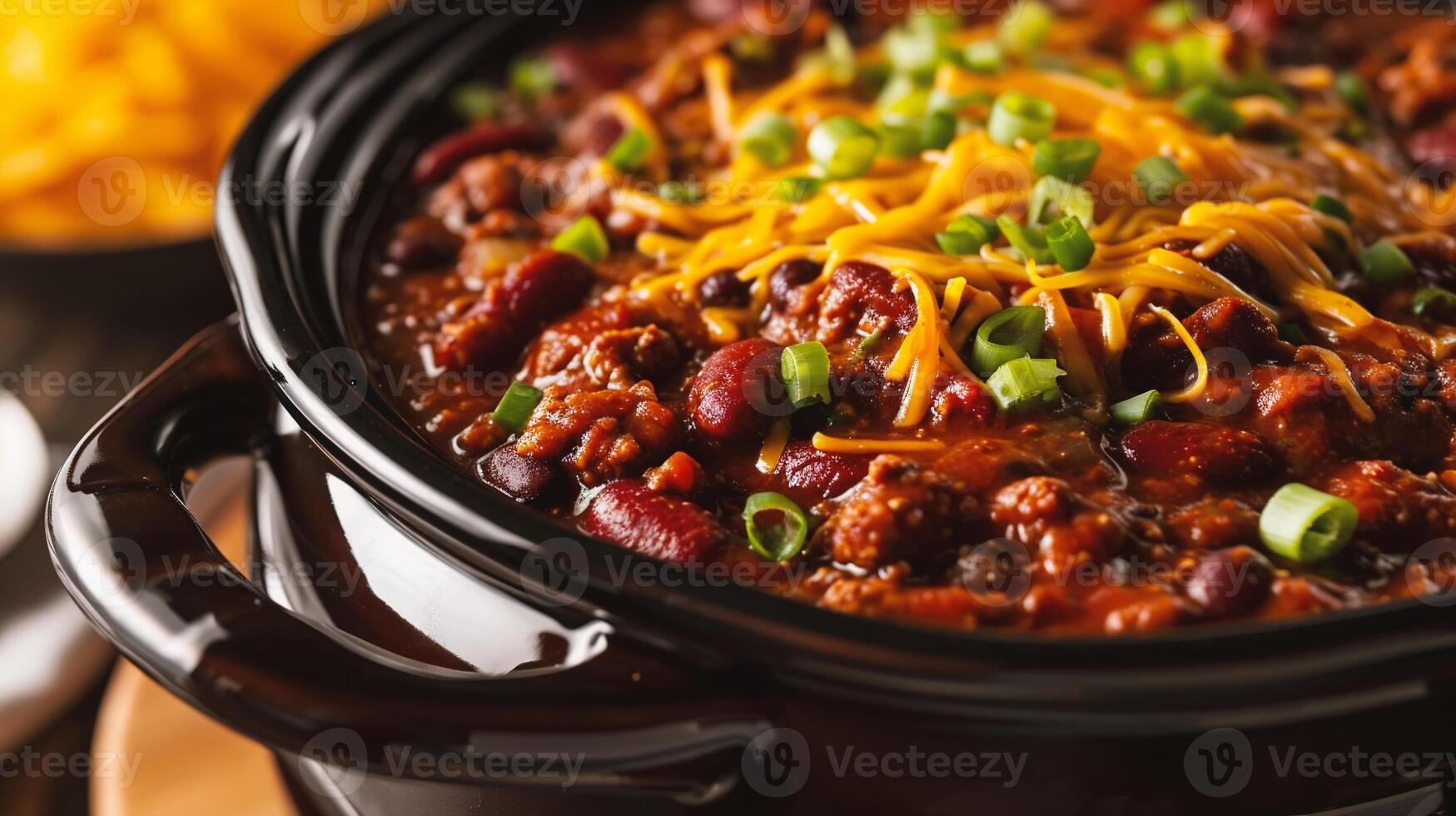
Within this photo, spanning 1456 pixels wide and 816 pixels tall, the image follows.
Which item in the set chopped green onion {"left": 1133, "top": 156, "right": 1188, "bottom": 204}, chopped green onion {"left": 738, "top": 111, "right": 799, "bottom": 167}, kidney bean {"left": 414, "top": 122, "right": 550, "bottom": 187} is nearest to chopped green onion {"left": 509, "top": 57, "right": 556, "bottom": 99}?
kidney bean {"left": 414, "top": 122, "right": 550, "bottom": 187}

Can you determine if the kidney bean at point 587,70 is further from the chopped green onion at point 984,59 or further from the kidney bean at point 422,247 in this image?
the chopped green onion at point 984,59

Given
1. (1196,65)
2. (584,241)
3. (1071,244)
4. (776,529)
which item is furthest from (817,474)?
(1196,65)

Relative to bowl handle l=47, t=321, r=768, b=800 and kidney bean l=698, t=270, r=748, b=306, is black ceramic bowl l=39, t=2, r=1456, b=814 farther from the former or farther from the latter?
kidney bean l=698, t=270, r=748, b=306

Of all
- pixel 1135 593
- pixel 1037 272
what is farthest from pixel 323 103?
pixel 1135 593

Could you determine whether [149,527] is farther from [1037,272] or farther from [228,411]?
[1037,272]

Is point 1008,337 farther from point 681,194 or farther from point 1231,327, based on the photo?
point 681,194
